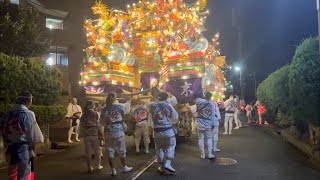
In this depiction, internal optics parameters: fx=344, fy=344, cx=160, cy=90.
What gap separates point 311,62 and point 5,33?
1014 cm

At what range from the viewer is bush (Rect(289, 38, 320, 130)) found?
9.55 meters

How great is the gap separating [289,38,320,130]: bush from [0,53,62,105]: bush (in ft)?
26.2

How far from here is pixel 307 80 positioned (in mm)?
9648

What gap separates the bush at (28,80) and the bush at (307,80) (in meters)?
7.97

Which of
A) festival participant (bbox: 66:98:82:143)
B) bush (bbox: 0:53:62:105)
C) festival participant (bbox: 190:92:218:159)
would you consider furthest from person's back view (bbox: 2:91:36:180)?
festival participant (bbox: 66:98:82:143)

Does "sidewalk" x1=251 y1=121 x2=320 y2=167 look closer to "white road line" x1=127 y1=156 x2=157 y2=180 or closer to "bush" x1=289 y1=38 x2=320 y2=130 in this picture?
"bush" x1=289 y1=38 x2=320 y2=130

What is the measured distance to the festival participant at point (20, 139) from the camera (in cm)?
571

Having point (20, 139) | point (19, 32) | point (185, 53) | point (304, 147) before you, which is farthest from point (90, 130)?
point (304, 147)

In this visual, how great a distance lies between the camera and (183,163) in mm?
8961

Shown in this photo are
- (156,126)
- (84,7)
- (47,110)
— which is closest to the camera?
(156,126)

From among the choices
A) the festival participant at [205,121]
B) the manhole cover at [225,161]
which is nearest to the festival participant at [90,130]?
the festival participant at [205,121]

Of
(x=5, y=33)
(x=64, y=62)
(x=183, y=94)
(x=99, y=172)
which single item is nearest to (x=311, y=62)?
(x=183, y=94)

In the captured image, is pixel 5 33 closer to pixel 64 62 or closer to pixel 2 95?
pixel 2 95

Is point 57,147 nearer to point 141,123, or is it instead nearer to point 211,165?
point 141,123
